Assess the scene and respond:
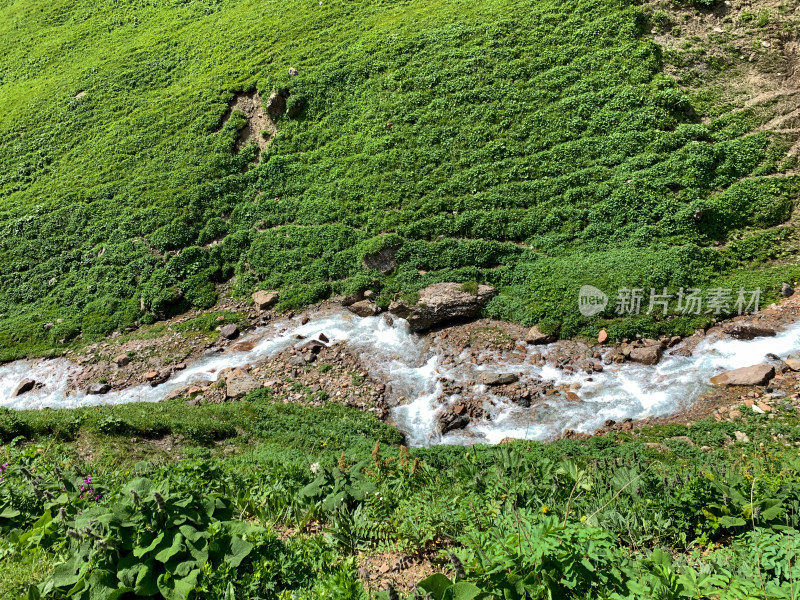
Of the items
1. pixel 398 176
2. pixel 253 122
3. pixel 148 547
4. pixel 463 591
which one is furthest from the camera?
pixel 253 122

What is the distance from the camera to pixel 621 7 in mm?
24953

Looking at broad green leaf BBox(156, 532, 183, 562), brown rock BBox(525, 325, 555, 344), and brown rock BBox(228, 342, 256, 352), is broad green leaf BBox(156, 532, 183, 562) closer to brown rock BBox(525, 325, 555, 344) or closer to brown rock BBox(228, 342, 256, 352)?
brown rock BBox(525, 325, 555, 344)

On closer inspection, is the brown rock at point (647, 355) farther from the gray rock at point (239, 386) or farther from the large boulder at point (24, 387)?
the large boulder at point (24, 387)

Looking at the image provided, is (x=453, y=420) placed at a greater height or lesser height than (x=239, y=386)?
lesser

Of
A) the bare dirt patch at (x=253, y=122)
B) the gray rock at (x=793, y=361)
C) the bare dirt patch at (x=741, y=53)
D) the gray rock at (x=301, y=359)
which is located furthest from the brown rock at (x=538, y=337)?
the bare dirt patch at (x=253, y=122)

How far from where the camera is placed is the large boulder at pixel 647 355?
15.8 metres

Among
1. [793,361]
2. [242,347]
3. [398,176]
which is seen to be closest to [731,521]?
[793,361]

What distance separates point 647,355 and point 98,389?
20.5 metres

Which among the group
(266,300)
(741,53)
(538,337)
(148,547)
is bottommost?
(538,337)

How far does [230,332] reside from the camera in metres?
21.5

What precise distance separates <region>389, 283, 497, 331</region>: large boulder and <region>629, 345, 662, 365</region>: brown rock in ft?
17.9

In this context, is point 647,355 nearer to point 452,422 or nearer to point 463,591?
point 452,422

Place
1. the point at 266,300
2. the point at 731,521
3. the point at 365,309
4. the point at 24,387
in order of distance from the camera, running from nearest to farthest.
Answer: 1. the point at 731,521
2. the point at 365,309
3. the point at 24,387
4. the point at 266,300

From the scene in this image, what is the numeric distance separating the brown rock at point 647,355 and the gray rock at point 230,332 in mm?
15458
